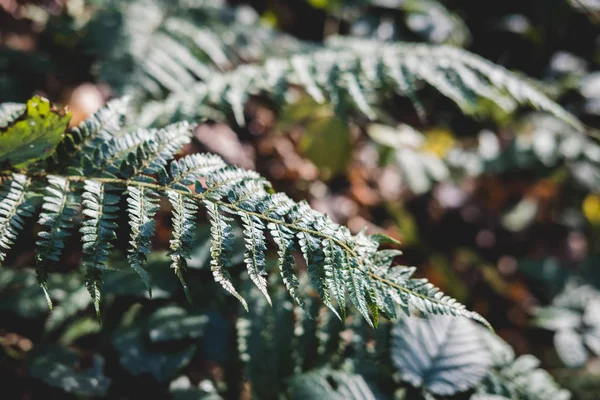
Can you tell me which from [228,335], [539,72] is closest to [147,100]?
[228,335]

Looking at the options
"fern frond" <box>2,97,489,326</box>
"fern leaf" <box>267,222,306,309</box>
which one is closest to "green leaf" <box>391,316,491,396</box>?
"fern frond" <box>2,97,489,326</box>

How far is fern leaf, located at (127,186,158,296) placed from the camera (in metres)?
0.91

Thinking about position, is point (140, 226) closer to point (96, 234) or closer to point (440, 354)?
point (96, 234)

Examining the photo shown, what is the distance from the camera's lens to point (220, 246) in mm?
948

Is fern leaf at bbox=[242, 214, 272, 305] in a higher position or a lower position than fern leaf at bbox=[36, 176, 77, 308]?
higher

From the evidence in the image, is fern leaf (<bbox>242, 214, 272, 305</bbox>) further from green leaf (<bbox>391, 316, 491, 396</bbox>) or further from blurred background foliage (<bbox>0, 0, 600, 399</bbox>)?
green leaf (<bbox>391, 316, 491, 396</bbox>)

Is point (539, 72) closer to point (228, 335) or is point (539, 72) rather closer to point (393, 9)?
point (393, 9)

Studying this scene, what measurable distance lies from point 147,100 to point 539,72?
2290mm

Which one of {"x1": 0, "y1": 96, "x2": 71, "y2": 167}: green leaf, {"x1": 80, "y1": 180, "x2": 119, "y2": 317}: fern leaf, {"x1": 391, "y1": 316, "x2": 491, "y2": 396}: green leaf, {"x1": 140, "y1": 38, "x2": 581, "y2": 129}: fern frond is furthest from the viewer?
{"x1": 140, "y1": 38, "x2": 581, "y2": 129}: fern frond

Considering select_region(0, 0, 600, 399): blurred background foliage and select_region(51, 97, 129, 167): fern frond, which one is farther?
select_region(0, 0, 600, 399): blurred background foliage

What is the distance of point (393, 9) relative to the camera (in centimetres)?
263

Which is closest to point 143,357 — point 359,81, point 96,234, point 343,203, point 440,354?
point 96,234

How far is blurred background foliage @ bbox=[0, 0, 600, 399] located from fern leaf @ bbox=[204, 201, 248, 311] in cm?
46

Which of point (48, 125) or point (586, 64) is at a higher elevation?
point (586, 64)
